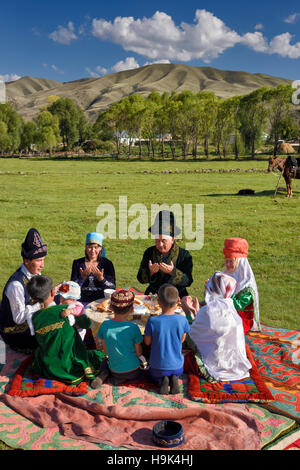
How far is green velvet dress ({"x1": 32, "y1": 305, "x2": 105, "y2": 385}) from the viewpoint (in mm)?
5184

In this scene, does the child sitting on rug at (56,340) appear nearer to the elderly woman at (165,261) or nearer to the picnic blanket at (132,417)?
the picnic blanket at (132,417)

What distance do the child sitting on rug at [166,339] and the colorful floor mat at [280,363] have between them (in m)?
1.31

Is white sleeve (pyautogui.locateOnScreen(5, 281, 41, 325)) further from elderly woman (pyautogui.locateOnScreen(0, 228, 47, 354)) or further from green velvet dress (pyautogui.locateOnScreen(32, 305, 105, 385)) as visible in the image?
green velvet dress (pyautogui.locateOnScreen(32, 305, 105, 385))

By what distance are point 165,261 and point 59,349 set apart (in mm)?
2717

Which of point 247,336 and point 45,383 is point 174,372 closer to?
point 45,383

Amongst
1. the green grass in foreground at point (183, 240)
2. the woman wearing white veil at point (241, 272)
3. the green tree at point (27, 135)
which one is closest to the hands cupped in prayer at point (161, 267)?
the woman wearing white veil at point (241, 272)

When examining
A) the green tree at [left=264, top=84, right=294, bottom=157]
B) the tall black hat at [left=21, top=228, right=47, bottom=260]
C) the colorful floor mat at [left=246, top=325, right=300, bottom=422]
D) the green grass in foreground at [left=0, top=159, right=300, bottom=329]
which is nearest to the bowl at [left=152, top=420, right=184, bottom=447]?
the colorful floor mat at [left=246, top=325, right=300, bottom=422]

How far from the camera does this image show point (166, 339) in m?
5.13

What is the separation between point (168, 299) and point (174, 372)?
1.05 meters

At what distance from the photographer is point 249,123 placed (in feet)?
224

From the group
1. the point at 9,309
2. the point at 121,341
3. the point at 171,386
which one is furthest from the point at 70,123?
the point at 171,386

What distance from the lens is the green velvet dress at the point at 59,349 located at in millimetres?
5184

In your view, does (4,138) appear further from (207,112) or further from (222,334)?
(222,334)
